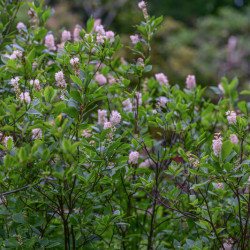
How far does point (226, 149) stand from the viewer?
4.35 ft

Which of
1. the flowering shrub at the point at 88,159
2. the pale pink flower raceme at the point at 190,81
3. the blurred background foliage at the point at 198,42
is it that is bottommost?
the flowering shrub at the point at 88,159

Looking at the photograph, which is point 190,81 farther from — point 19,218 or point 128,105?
point 19,218

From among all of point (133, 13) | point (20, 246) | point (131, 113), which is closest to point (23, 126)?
point (20, 246)

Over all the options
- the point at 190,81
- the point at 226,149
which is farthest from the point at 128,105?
the point at 226,149

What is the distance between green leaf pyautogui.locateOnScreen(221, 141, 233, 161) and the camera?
1.32m

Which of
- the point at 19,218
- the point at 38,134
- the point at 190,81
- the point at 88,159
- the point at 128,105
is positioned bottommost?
the point at 19,218

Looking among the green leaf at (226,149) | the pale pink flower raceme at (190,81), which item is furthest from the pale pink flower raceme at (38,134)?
the pale pink flower raceme at (190,81)

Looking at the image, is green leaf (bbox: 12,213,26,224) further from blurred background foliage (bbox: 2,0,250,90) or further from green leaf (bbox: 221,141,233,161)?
blurred background foliage (bbox: 2,0,250,90)

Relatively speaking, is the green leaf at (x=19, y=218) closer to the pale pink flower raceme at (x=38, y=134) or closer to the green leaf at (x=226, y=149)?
the pale pink flower raceme at (x=38, y=134)

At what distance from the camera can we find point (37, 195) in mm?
1633

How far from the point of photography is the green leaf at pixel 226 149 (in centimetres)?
132

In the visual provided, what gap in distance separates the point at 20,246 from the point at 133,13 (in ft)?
42.7

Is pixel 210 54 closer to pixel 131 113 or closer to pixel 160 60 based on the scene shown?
pixel 160 60

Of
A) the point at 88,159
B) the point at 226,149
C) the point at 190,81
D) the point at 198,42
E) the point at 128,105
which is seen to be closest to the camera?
the point at 226,149
